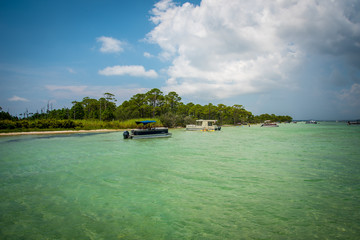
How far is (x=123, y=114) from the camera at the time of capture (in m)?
61.4

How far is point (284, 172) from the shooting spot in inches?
377

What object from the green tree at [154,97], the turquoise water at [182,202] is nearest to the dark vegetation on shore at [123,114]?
the green tree at [154,97]

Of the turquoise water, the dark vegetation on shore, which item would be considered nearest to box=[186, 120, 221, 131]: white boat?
the dark vegetation on shore

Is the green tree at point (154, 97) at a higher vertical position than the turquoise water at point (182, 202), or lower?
higher

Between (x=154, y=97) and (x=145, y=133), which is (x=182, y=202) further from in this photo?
(x=154, y=97)

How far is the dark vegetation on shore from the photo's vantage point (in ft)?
121

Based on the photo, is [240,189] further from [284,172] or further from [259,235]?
[284,172]

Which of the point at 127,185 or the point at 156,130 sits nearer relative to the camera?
the point at 127,185

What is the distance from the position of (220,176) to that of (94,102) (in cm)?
7056

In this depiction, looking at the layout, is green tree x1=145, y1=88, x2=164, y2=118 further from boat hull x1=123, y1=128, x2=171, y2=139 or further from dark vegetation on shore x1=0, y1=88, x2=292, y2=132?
boat hull x1=123, y1=128, x2=171, y2=139

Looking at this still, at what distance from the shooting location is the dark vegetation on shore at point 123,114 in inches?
1454

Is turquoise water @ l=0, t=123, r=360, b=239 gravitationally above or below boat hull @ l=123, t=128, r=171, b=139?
below

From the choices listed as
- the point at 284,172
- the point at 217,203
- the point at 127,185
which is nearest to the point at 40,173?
the point at 127,185

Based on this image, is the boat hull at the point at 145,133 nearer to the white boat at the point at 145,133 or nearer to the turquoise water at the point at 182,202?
the white boat at the point at 145,133
